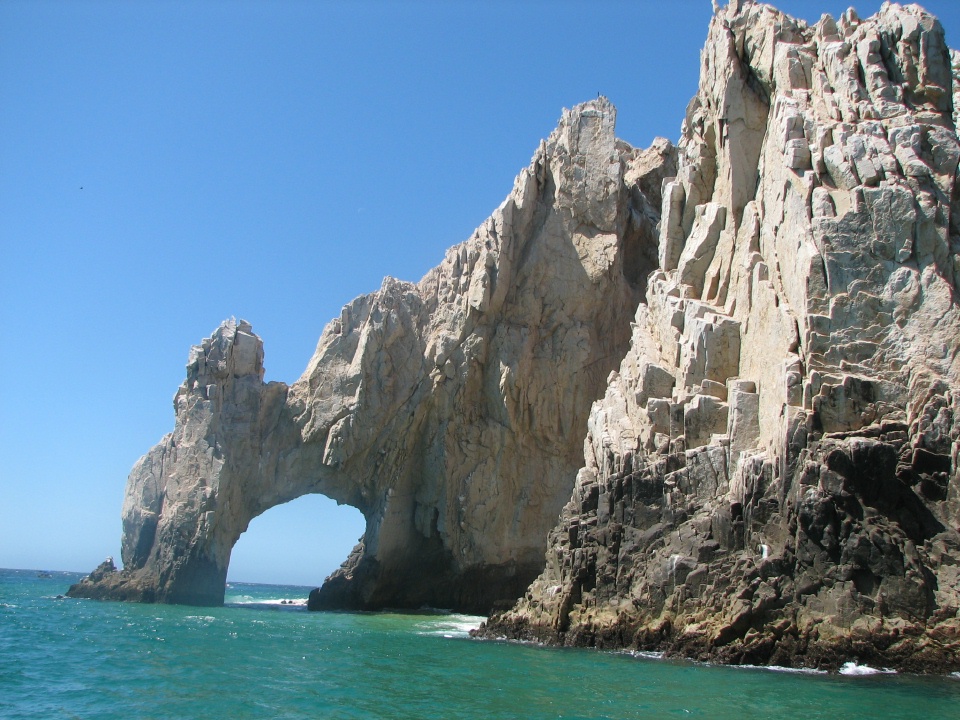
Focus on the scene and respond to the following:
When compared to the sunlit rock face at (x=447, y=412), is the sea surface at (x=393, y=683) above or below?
below

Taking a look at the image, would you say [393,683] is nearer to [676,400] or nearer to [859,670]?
[859,670]

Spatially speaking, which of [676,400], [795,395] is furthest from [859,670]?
[676,400]

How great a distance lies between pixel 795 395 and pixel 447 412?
18.1 metres

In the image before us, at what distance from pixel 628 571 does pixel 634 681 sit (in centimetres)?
597

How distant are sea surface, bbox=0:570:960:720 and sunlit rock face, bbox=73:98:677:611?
34.0 feet

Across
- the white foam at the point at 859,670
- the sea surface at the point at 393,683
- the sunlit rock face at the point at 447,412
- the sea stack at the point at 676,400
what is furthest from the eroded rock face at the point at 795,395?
the sunlit rock face at the point at 447,412

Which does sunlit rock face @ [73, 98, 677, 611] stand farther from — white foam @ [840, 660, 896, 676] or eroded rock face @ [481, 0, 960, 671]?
white foam @ [840, 660, 896, 676]

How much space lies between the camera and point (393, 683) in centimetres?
1677

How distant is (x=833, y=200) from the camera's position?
69.3ft

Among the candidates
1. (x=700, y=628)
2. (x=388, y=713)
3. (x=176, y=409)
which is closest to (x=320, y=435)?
(x=176, y=409)

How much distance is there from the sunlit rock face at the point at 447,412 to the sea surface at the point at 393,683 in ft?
34.0

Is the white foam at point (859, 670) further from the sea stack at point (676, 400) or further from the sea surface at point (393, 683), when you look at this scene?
the sea stack at point (676, 400)

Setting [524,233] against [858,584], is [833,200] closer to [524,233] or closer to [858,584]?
[858,584]

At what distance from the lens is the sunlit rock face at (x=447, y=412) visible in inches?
1383
